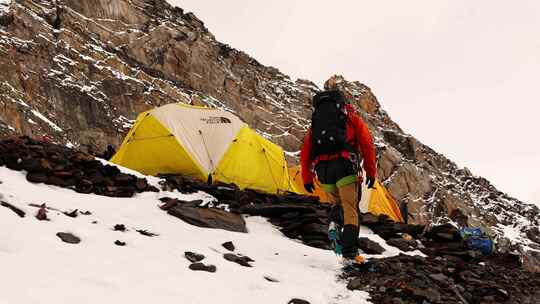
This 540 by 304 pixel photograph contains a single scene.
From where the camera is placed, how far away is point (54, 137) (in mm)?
46500

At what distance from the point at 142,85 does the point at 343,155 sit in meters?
57.5

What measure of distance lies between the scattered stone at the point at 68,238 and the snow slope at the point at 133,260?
7 cm

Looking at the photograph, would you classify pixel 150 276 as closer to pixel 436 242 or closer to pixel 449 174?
pixel 436 242

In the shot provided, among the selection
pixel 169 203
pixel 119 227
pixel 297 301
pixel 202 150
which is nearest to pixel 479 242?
pixel 297 301

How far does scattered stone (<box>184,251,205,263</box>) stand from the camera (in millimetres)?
6207

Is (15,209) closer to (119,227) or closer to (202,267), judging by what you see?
(119,227)

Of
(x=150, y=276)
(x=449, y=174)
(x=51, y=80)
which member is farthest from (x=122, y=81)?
(x=449, y=174)

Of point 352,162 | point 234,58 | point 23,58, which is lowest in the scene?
point 352,162

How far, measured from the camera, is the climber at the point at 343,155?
7203 millimetres

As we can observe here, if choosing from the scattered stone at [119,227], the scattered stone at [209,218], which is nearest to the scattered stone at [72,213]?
the scattered stone at [119,227]

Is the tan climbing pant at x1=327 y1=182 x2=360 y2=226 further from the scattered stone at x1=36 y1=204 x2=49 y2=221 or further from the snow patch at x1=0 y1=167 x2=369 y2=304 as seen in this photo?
the scattered stone at x1=36 y1=204 x2=49 y2=221

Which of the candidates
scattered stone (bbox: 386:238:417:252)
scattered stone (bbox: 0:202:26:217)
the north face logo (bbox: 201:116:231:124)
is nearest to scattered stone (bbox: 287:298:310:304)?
scattered stone (bbox: 0:202:26:217)

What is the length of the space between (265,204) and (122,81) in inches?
2135

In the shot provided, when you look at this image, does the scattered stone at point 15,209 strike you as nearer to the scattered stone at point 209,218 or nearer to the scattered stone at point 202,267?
the scattered stone at point 202,267
